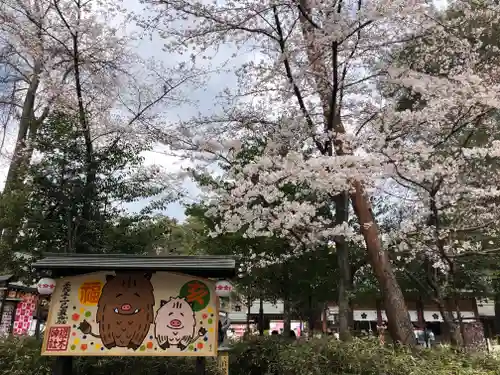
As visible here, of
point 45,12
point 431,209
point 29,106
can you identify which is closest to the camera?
point 431,209

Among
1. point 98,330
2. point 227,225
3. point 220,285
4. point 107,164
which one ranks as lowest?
point 98,330

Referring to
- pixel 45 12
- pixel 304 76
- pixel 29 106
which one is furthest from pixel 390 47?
pixel 29 106

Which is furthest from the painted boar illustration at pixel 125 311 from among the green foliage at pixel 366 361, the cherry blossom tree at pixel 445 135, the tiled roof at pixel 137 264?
the cherry blossom tree at pixel 445 135

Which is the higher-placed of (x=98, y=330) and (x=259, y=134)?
(x=259, y=134)

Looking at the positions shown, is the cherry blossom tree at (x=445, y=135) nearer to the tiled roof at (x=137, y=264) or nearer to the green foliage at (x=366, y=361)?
the green foliage at (x=366, y=361)

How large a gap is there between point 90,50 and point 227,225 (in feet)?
20.2

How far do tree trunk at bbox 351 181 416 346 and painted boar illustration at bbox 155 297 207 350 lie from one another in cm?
345

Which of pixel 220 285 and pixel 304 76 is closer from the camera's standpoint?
pixel 220 285

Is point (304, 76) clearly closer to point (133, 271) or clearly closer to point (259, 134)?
point (259, 134)

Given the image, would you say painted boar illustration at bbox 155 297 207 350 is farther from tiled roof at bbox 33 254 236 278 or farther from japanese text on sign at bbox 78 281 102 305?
japanese text on sign at bbox 78 281 102 305

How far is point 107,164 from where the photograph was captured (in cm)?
1025

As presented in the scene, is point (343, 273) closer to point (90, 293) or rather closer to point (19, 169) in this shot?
point (90, 293)

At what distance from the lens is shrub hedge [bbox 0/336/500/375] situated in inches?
211

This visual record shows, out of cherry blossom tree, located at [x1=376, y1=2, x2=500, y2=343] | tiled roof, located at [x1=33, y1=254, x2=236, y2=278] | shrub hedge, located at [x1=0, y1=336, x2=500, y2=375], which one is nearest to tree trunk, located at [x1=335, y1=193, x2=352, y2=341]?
cherry blossom tree, located at [x1=376, y1=2, x2=500, y2=343]
